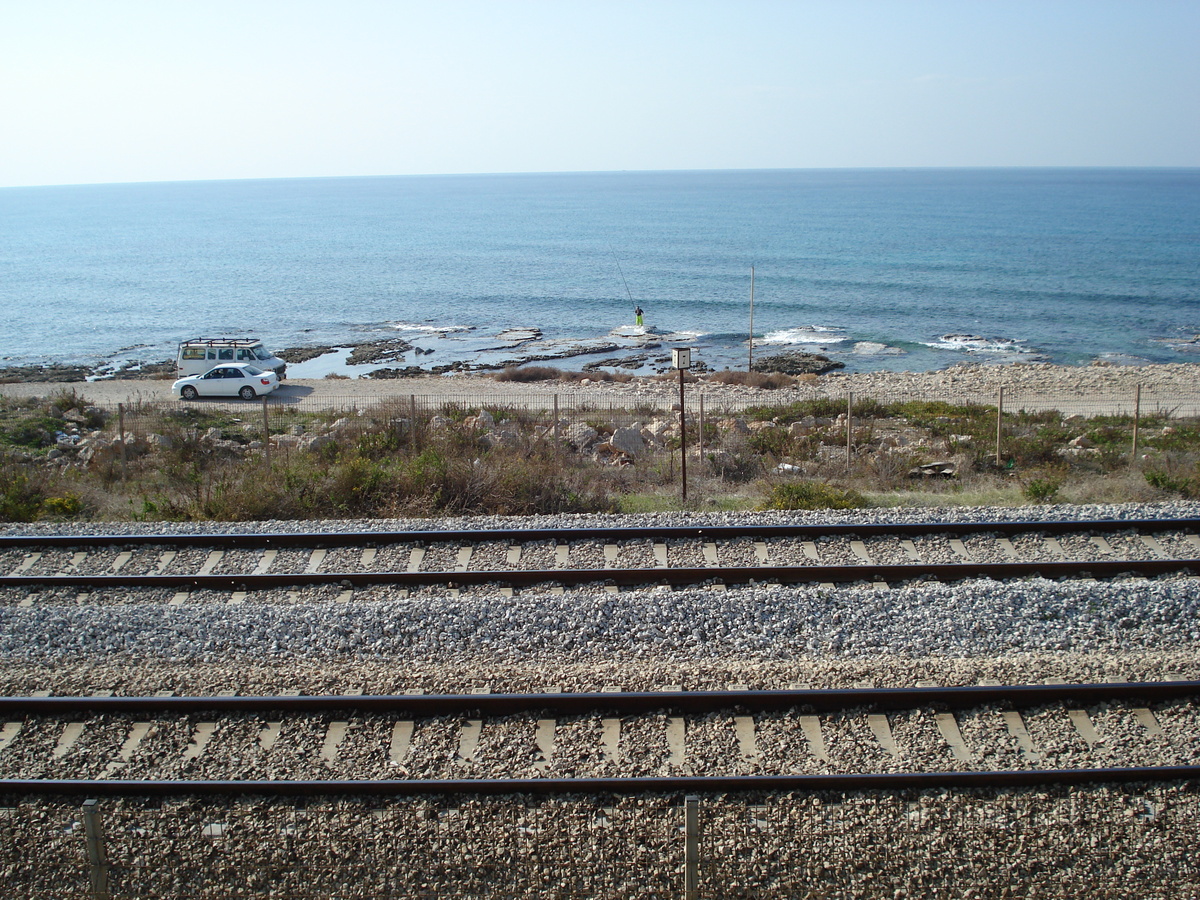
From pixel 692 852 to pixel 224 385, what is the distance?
31.2 metres

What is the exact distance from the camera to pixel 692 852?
17.2 feet

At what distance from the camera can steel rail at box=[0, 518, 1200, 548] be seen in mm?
11242

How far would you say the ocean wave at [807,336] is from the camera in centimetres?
5197

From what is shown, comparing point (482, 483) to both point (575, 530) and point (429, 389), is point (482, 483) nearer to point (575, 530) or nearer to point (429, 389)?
point (575, 530)

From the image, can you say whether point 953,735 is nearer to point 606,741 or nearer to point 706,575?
point 606,741

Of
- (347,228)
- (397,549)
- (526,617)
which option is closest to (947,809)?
(526,617)

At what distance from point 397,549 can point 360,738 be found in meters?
4.25

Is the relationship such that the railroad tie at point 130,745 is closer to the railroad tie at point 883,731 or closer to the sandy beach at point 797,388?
the railroad tie at point 883,731

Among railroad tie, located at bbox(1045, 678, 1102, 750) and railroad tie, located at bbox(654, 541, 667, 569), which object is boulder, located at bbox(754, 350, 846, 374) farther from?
railroad tie, located at bbox(1045, 678, 1102, 750)

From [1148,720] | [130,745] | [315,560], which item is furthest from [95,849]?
[1148,720]

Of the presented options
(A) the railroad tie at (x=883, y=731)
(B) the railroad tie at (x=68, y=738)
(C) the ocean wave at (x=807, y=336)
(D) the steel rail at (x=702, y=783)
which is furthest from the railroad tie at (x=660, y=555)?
(C) the ocean wave at (x=807, y=336)

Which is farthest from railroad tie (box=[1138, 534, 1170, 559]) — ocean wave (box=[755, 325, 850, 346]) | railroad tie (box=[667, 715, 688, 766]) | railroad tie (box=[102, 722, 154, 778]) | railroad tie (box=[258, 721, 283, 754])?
ocean wave (box=[755, 325, 850, 346])

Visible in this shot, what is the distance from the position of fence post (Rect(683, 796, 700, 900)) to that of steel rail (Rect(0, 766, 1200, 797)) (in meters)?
0.94

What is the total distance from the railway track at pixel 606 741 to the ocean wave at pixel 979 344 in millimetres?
44228
